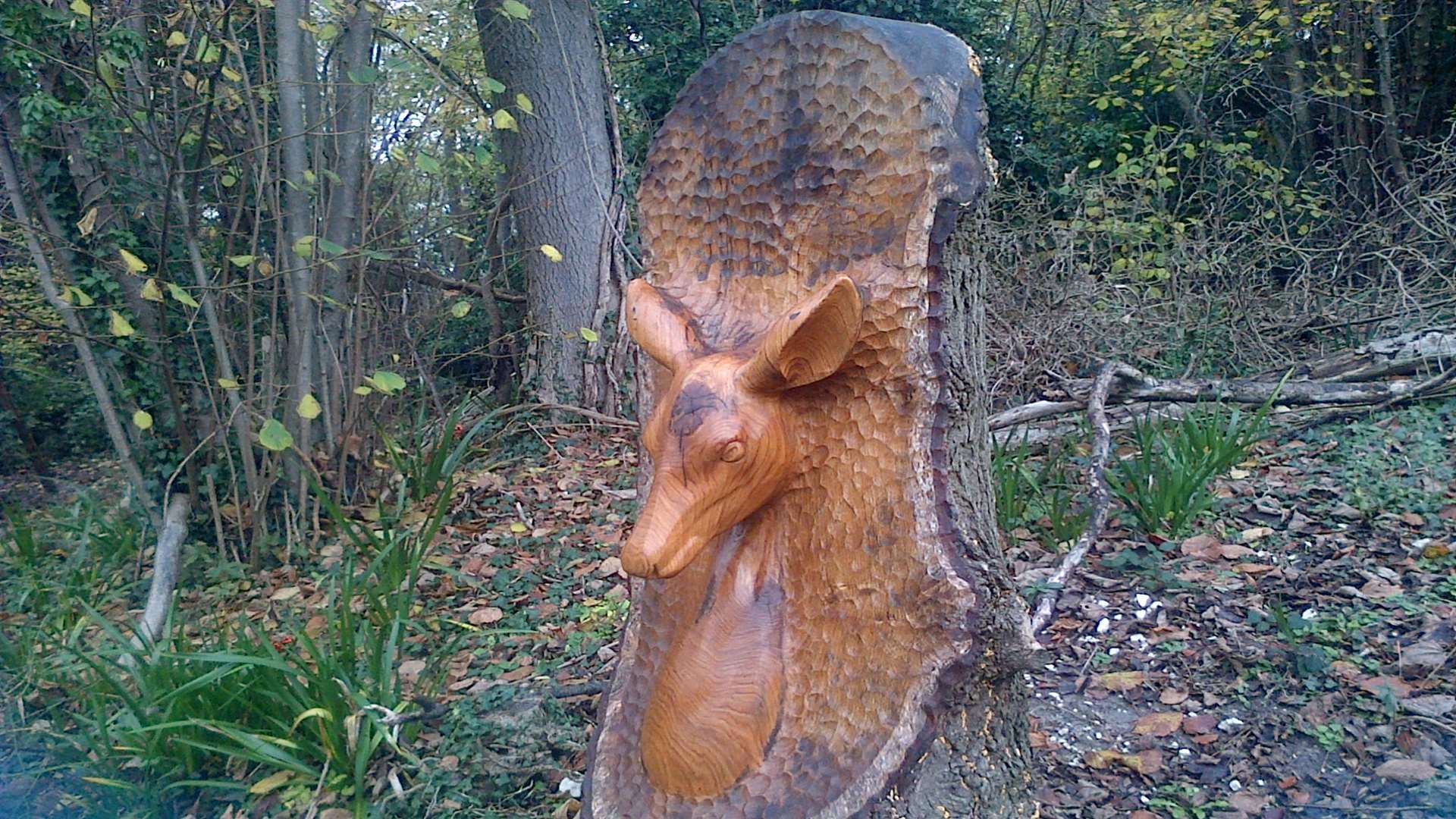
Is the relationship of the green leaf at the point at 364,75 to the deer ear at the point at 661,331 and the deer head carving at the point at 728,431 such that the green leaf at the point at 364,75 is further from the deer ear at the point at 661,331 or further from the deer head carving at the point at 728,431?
the deer head carving at the point at 728,431

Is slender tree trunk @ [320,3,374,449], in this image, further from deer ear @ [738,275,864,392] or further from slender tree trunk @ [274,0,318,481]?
deer ear @ [738,275,864,392]

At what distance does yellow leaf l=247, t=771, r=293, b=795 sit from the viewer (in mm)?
2518

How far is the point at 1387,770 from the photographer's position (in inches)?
90.7

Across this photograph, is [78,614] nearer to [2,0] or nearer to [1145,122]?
[2,0]

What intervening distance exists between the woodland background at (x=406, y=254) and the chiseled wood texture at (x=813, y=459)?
0.27 m

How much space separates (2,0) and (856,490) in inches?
141

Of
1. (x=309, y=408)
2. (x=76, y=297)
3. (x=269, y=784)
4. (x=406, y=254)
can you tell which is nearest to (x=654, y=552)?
(x=269, y=784)

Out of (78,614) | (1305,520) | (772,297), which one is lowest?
(78,614)

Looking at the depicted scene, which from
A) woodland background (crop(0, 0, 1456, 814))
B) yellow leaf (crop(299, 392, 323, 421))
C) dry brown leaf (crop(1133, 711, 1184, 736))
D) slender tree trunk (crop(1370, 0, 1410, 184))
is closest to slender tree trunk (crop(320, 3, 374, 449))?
woodland background (crop(0, 0, 1456, 814))

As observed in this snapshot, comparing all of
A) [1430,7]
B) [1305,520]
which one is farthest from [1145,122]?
[1305,520]

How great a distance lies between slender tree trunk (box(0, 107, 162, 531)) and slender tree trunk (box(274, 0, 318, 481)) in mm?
602

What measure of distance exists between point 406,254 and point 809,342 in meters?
3.86

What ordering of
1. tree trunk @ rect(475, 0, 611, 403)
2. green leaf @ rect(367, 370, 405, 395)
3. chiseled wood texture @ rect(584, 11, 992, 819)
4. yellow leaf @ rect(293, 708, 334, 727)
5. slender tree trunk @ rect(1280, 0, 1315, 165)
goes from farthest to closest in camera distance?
1. slender tree trunk @ rect(1280, 0, 1315, 165)
2. tree trunk @ rect(475, 0, 611, 403)
3. green leaf @ rect(367, 370, 405, 395)
4. yellow leaf @ rect(293, 708, 334, 727)
5. chiseled wood texture @ rect(584, 11, 992, 819)

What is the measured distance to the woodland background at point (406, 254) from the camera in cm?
349
